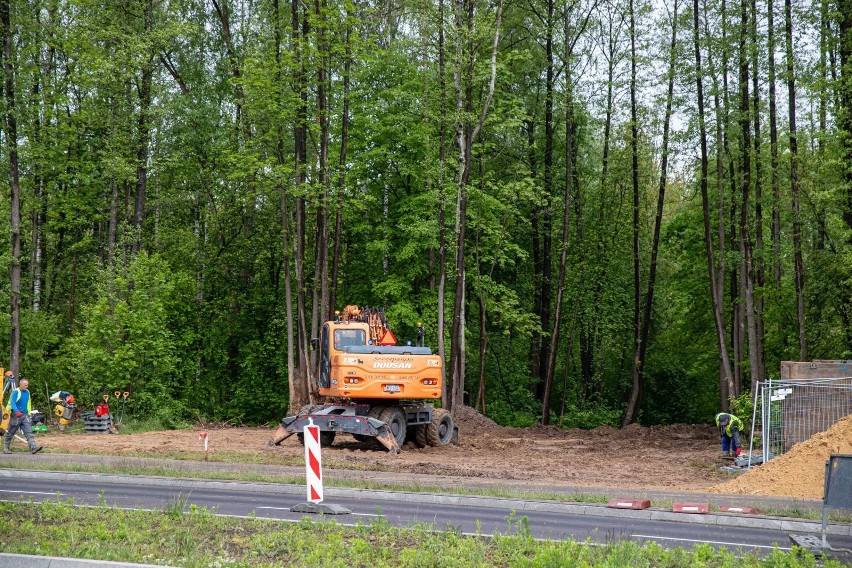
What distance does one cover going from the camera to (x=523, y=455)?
27844 millimetres

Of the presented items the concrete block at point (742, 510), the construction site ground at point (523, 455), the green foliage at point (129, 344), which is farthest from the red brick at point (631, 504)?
the green foliage at point (129, 344)

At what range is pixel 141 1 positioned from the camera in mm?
38031

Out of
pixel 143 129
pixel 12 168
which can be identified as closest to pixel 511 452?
pixel 143 129

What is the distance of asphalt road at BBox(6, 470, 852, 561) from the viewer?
13.1m

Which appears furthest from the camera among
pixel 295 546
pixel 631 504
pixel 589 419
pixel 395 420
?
pixel 589 419

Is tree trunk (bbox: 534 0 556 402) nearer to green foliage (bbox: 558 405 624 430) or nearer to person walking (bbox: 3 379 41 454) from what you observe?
green foliage (bbox: 558 405 624 430)

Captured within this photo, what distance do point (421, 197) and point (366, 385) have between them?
48.7 ft

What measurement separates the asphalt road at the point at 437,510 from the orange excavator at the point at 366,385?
7.62 metres

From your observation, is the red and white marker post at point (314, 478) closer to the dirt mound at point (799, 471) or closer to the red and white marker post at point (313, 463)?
the red and white marker post at point (313, 463)

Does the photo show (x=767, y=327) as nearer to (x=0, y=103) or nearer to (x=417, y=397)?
(x=417, y=397)

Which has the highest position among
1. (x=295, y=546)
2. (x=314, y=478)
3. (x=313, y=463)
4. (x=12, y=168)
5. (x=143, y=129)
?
(x=143, y=129)

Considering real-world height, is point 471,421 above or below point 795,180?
below

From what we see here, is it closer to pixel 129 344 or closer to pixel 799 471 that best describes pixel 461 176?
pixel 129 344

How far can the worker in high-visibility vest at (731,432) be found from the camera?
25922 millimetres
